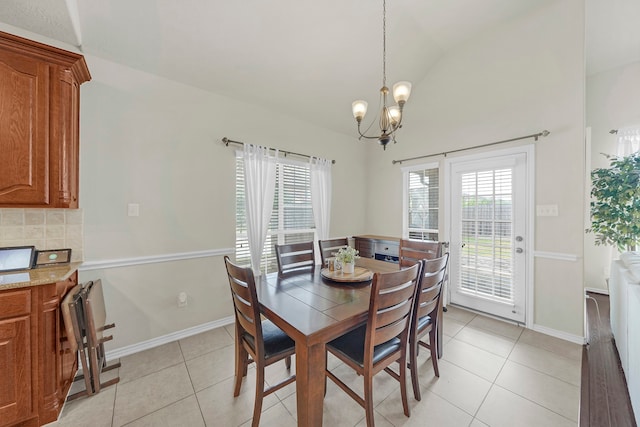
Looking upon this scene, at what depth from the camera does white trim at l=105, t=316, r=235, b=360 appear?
7.23 ft

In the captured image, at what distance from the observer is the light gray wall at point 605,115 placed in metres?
3.45

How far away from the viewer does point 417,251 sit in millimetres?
2467

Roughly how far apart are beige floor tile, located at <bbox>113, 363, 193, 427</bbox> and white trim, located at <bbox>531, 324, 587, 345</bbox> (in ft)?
11.5

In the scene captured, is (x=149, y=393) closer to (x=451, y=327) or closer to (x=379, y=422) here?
(x=379, y=422)

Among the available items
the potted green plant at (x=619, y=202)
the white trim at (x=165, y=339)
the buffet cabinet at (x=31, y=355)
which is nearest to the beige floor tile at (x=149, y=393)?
the buffet cabinet at (x=31, y=355)

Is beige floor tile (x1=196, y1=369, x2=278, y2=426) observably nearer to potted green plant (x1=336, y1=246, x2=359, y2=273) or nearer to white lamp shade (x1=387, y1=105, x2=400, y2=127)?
potted green plant (x1=336, y1=246, x2=359, y2=273)

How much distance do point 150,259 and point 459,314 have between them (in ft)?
12.0

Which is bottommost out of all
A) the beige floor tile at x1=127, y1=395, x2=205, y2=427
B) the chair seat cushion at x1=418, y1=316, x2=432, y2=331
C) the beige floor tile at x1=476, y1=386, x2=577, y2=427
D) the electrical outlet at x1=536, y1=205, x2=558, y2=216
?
the beige floor tile at x1=127, y1=395, x2=205, y2=427

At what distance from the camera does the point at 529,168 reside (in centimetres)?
271

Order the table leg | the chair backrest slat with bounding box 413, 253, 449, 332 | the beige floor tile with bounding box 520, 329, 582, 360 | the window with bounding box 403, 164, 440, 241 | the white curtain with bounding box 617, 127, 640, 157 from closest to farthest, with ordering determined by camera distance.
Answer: the table leg → the chair backrest slat with bounding box 413, 253, 449, 332 → the beige floor tile with bounding box 520, 329, 582, 360 → the white curtain with bounding box 617, 127, 640, 157 → the window with bounding box 403, 164, 440, 241

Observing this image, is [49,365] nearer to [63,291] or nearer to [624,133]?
[63,291]

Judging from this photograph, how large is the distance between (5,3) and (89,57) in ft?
1.54

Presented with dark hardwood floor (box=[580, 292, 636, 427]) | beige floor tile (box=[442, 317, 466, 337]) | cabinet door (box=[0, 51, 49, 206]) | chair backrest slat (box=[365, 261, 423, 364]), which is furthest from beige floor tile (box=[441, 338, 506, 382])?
cabinet door (box=[0, 51, 49, 206])

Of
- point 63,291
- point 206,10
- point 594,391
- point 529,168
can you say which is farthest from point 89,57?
point 594,391
